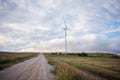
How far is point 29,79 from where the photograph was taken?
17.1m

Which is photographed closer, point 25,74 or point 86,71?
point 25,74

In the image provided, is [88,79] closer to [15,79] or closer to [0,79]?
[15,79]

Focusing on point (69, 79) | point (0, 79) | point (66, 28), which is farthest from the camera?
point (66, 28)

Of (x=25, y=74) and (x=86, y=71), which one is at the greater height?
(x=86, y=71)

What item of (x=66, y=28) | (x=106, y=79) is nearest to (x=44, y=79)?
(x=106, y=79)

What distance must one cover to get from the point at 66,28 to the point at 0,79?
196ft

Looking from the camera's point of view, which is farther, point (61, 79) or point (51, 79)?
point (51, 79)

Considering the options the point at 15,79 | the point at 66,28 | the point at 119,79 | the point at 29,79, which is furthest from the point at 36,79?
the point at 66,28

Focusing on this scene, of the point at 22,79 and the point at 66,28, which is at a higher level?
the point at 66,28

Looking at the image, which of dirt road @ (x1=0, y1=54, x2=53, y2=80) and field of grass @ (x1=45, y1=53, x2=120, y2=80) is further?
dirt road @ (x1=0, y1=54, x2=53, y2=80)

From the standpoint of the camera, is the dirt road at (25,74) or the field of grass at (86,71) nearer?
the field of grass at (86,71)

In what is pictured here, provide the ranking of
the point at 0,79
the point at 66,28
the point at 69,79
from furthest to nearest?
the point at 66,28 < the point at 0,79 < the point at 69,79

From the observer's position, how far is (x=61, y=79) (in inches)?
628

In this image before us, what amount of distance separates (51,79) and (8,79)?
14.7 ft
